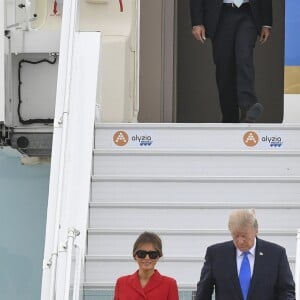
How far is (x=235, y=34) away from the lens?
33.7 feet

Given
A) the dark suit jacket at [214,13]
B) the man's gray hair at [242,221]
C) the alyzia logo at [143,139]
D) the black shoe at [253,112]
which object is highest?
the dark suit jacket at [214,13]

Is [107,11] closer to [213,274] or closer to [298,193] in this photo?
[298,193]

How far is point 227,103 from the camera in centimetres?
1056

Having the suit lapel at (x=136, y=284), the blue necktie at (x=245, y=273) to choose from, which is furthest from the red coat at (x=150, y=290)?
the blue necktie at (x=245, y=273)

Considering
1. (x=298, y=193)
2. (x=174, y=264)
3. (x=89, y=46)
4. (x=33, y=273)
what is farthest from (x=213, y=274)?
(x=33, y=273)

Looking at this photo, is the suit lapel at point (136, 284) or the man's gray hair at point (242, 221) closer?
the man's gray hair at point (242, 221)

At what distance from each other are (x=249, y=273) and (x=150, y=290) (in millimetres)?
627

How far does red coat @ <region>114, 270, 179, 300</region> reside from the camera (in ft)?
23.9

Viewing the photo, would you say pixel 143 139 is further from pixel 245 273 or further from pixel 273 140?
pixel 245 273

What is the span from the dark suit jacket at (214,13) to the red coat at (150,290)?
342cm

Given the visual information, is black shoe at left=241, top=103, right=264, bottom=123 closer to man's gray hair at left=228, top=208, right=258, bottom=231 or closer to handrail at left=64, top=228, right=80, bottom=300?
handrail at left=64, top=228, right=80, bottom=300

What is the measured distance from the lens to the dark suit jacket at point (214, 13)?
33.5ft

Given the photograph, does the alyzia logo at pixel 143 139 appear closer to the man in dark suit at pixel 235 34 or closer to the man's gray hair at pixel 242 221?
the man in dark suit at pixel 235 34

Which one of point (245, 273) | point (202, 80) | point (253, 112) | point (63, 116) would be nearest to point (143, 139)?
point (253, 112)
